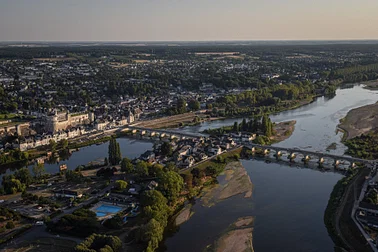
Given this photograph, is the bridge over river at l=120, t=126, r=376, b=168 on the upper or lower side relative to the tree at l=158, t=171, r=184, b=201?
lower

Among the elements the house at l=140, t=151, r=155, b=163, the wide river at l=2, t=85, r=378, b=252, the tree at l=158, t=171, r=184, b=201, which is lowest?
the wide river at l=2, t=85, r=378, b=252

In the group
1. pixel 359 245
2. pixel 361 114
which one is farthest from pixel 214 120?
pixel 359 245

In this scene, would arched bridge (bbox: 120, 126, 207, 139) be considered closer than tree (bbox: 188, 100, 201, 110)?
Yes

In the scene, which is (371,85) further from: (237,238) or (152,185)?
(237,238)

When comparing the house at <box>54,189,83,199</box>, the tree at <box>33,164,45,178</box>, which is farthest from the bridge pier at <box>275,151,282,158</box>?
the tree at <box>33,164,45,178</box>

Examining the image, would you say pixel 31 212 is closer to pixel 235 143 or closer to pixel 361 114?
pixel 235 143

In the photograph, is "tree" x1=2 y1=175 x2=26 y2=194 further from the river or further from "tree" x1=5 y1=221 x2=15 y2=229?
the river

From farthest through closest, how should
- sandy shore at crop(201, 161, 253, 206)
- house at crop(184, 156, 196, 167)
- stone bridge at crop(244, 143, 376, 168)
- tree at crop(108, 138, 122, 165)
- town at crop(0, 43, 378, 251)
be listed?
tree at crop(108, 138, 122, 165)
stone bridge at crop(244, 143, 376, 168)
house at crop(184, 156, 196, 167)
sandy shore at crop(201, 161, 253, 206)
town at crop(0, 43, 378, 251)

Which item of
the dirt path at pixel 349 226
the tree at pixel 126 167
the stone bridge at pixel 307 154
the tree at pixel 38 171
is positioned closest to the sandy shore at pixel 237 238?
the dirt path at pixel 349 226
